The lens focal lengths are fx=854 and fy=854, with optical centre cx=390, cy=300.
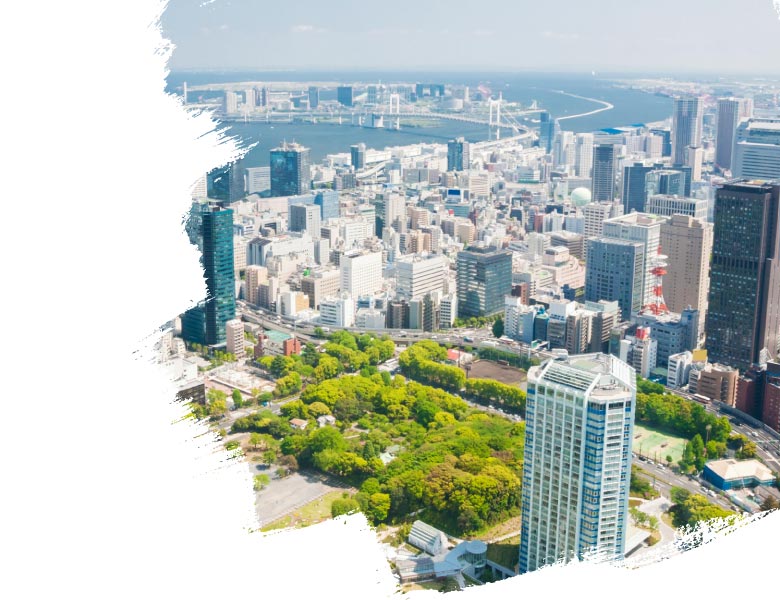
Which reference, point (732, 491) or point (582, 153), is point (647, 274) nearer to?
point (732, 491)

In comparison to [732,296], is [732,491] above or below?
below

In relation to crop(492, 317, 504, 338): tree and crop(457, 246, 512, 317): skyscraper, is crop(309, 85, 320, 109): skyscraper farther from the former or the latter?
crop(492, 317, 504, 338): tree

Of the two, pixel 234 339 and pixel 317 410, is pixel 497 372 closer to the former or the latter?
pixel 317 410

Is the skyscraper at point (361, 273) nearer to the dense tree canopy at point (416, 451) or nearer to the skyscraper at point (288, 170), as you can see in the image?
the dense tree canopy at point (416, 451)

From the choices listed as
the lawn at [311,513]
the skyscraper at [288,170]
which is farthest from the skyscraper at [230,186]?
the lawn at [311,513]

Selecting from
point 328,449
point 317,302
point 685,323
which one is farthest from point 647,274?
point 328,449

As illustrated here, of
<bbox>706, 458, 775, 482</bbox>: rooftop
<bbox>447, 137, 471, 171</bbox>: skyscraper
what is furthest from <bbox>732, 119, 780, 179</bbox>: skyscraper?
<bbox>706, 458, 775, 482</bbox>: rooftop

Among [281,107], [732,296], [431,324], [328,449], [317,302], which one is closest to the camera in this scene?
[328,449]
